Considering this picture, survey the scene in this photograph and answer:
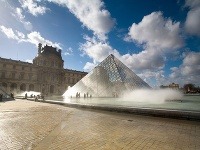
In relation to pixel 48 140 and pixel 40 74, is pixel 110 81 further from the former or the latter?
pixel 40 74

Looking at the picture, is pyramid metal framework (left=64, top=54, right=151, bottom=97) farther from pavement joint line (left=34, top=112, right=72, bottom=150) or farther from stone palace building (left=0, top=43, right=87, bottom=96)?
stone palace building (left=0, top=43, right=87, bottom=96)

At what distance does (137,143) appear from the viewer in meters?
4.12

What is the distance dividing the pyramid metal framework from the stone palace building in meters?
31.0

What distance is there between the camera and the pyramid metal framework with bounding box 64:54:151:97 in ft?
73.3

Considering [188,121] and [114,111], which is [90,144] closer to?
[188,121]

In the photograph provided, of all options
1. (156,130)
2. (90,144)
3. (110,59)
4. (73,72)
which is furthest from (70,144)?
(73,72)

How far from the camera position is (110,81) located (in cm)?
2328

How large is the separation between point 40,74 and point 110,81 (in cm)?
3792

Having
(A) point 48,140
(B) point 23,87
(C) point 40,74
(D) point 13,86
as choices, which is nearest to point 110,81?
(A) point 48,140

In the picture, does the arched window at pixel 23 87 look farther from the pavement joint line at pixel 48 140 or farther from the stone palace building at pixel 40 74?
the pavement joint line at pixel 48 140

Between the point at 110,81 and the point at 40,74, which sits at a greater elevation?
the point at 40,74

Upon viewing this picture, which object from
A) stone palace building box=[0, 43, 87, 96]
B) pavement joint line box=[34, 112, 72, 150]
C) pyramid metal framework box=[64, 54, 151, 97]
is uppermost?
stone palace building box=[0, 43, 87, 96]

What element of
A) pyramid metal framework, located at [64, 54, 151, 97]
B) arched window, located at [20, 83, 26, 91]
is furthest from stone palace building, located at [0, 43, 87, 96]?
pyramid metal framework, located at [64, 54, 151, 97]

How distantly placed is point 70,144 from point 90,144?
1.48 feet
